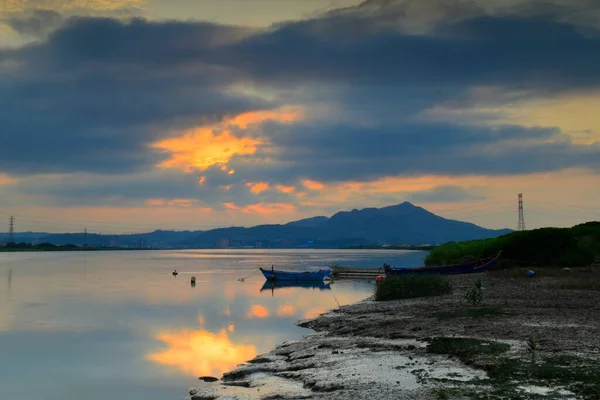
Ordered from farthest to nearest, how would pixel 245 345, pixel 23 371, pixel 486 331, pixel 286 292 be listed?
pixel 286 292
pixel 245 345
pixel 23 371
pixel 486 331

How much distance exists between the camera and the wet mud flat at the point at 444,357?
14.3 m

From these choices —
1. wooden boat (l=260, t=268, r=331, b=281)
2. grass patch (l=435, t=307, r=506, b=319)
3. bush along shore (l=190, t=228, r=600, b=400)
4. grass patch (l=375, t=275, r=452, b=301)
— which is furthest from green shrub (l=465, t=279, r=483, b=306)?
wooden boat (l=260, t=268, r=331, b=281)

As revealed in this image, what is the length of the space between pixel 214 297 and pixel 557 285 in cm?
3631

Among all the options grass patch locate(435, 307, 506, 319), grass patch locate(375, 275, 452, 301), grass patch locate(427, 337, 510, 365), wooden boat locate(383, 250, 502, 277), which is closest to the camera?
grass patch locate(427, 337, 510, 365)

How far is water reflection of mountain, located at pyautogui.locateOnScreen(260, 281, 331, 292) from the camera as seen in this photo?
75500 mm

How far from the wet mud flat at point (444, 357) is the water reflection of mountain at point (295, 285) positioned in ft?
140

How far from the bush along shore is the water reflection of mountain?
4059 centimetres

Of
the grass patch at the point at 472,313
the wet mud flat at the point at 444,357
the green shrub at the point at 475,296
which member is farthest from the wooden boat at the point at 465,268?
the grass patch at the point at 472,313

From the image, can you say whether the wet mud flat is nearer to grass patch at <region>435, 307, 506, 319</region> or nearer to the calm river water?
grass patch at <region>435, 307, 506, 319</region>

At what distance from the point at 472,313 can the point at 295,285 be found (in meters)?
53.8

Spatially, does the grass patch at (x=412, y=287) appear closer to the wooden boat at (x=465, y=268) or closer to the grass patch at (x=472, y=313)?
the grass patch at (x=472, y=313)

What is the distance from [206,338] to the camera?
34812mm

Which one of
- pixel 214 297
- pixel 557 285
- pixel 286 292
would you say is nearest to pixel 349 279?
pixel 286 292

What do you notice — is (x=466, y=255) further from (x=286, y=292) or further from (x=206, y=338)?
(x=206, y=338)
